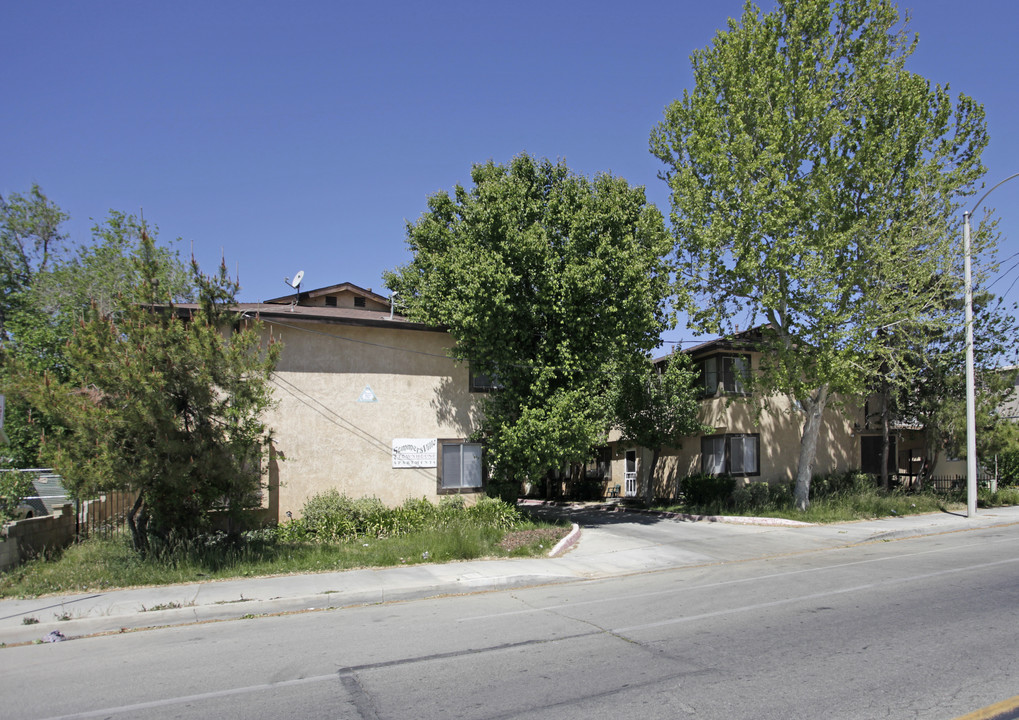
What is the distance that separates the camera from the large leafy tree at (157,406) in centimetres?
1058

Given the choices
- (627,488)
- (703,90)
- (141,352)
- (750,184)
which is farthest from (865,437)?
(141,352)

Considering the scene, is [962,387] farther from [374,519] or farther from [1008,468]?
[374,519]

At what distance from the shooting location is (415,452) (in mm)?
17109

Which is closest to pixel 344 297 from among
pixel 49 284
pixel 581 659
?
pixel 49 284

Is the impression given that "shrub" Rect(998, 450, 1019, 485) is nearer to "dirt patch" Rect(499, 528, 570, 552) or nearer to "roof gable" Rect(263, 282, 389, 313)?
"dirt patch" Rect(499, 528, 570, 552)

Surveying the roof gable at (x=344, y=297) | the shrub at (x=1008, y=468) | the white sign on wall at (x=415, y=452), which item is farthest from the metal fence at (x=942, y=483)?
the roof gable at (x=344, y=297)

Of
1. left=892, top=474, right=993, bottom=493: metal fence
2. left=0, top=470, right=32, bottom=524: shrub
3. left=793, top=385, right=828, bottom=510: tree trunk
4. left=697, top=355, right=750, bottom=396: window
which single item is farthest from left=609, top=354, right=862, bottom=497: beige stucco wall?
left=0, top=470, right=32, bottom=524: shrub

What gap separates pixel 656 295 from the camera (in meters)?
18.9

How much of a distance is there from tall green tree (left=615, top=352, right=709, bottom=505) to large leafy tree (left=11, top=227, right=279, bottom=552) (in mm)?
15140

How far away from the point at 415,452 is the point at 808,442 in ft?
39.7

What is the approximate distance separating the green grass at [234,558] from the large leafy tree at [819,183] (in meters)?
9.74

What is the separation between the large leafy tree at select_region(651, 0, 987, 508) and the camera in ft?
60.9

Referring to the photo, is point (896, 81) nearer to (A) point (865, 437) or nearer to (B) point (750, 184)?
(B) point (750, 184)

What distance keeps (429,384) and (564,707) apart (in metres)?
12.7
